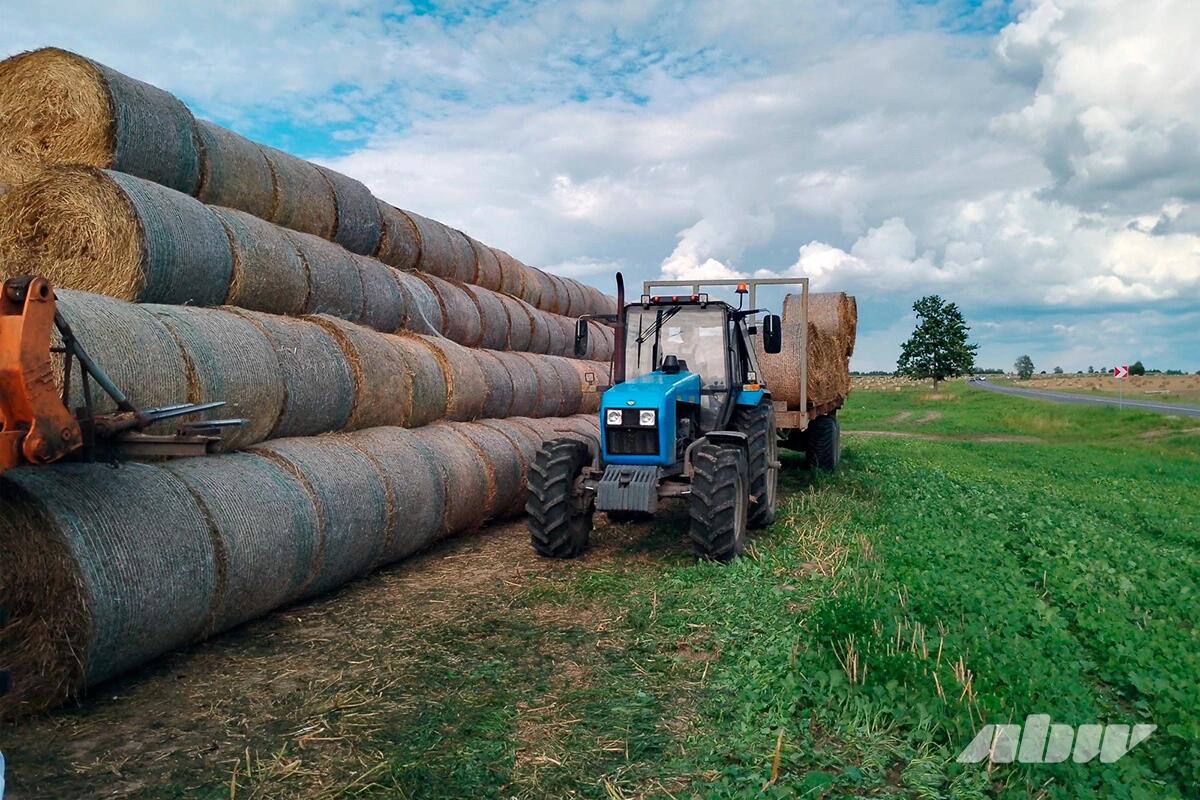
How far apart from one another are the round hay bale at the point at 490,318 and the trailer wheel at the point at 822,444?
5388 mm

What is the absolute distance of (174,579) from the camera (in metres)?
5.13

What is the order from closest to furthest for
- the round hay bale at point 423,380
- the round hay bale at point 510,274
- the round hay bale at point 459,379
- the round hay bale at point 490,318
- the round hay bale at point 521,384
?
1. the round hay bale at point 423,380
2. the round hay bale at point 459,379
3. the round hay bale at point 521,384
4. the round hay bale at point 490,318
5. the round hay bale at point 510,274

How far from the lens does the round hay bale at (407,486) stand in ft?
25.1

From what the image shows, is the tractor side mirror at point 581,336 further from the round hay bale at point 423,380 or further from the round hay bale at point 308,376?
the round hay bale at point 308,376

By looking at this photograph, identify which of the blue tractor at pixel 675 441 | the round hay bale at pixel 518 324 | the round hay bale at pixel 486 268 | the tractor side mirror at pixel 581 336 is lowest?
the blue tractor at pixel 675 441

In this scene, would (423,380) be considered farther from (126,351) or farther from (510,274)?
(510,274)

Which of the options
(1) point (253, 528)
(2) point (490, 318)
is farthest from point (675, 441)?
(2) point (490, 318)

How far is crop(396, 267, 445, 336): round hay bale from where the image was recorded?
1012 cm

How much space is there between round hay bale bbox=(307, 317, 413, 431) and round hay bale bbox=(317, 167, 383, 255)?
5.30 ft

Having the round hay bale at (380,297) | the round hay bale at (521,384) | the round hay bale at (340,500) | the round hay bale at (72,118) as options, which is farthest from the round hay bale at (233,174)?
the round hay bale at (521,384)

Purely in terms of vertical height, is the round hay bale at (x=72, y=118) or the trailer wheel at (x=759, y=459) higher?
the round hay bale at (x=72, y=118)

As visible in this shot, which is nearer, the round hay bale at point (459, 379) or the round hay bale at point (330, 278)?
the round hay bale at point (330, 278)

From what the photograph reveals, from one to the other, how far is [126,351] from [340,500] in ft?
6.74

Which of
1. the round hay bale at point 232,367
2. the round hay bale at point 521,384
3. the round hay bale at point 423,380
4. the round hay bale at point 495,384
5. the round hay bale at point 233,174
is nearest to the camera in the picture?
the round hay bale at point 232,367
